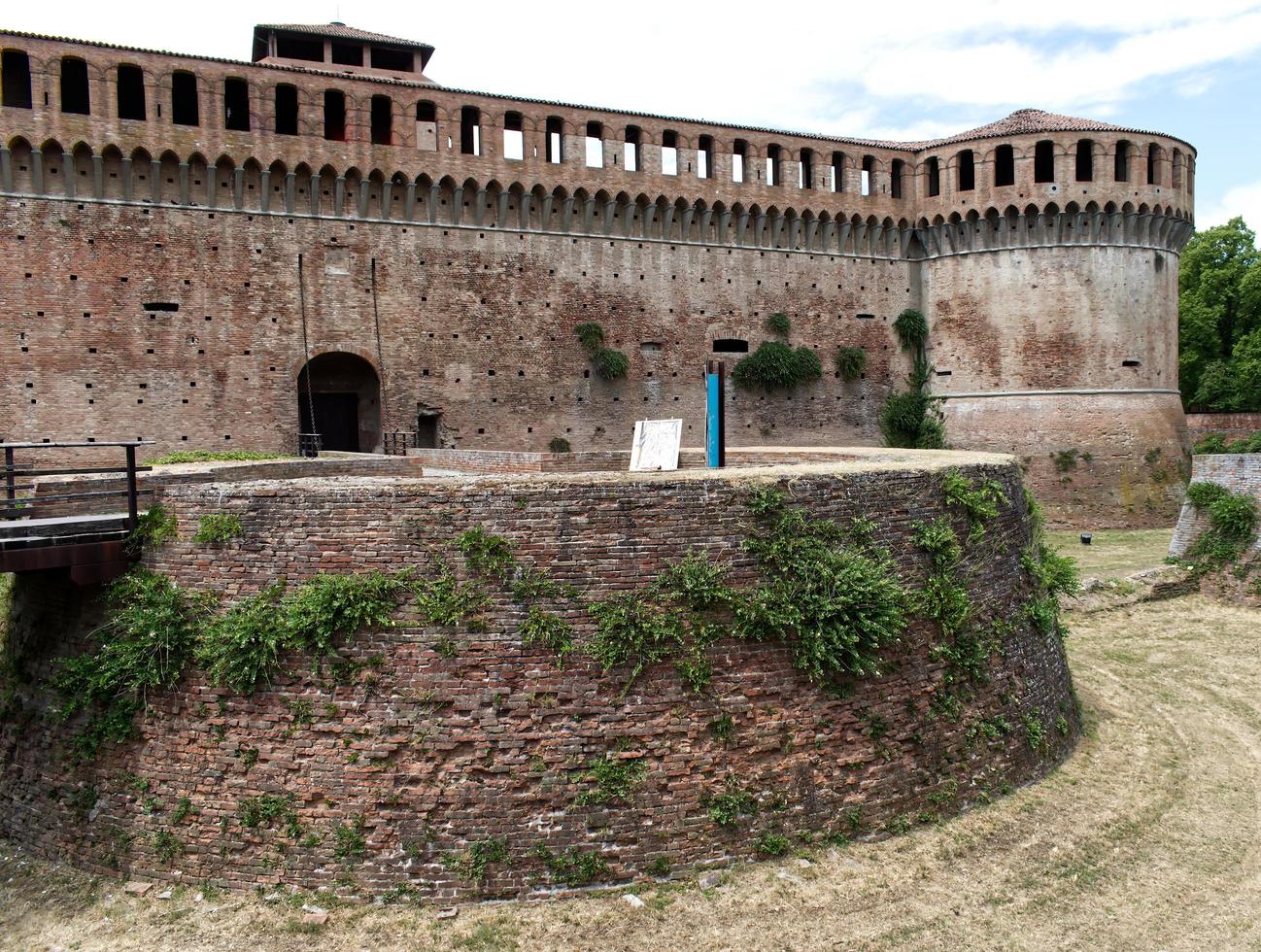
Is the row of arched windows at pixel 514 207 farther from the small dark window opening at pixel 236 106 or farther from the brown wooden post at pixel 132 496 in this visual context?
the brown wooden post at pixel 132 496

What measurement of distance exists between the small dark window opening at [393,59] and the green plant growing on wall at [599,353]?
32.4 feet

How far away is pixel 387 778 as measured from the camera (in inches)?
277

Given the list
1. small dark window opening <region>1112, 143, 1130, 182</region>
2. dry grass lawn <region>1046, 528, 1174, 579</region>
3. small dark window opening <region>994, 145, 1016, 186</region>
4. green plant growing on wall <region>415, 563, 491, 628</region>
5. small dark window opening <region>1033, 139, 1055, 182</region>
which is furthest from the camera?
small dark window opening <region>1033, 139, 1055, 182</region>

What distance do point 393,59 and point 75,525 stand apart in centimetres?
2383

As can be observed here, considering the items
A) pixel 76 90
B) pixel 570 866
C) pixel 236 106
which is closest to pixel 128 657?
pixel 570 866

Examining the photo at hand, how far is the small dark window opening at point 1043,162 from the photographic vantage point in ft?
87.1

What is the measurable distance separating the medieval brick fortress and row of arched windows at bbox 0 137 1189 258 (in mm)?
61

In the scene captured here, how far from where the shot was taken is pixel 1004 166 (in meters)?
27.0

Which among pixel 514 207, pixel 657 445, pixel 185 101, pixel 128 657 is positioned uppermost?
pixel 185 101

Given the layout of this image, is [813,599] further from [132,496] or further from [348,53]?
[348,53]

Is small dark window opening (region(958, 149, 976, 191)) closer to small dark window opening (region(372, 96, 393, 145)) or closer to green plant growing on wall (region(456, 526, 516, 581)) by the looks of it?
small dark window opening (region(372, 96, 393, 145))

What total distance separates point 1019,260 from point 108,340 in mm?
21843

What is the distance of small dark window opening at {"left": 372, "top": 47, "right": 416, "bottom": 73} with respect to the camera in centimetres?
2748

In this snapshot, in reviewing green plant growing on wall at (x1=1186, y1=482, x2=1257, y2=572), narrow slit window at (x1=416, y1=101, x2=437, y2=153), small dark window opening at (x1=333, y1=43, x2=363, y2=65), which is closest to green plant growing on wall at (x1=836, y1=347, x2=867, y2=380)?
green plant growing on wall at (x1=1186, y1=482, x2=1257, y2=572)
